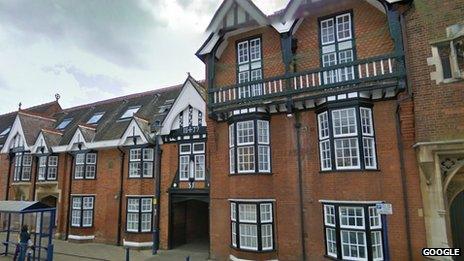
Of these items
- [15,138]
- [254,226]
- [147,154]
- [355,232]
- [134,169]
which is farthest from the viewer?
[15,138]

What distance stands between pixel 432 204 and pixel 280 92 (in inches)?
246

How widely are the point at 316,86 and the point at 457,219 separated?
666 cm

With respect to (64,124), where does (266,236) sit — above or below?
below

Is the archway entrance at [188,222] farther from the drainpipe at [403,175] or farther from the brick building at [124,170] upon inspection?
the drainpipe at [403,175]

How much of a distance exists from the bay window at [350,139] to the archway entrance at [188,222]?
280 inches

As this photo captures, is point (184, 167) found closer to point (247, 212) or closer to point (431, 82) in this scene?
point (247, 212)

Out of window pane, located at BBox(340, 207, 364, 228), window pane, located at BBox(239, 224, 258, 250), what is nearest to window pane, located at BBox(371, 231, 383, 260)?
window pane, located at BBox(340, 207, 364, 228)

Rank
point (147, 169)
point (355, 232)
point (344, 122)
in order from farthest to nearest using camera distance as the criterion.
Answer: point (147, 169) → point (344, 122) → point (355, 232)

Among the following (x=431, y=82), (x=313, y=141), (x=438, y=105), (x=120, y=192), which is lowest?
(x=120, y=192)

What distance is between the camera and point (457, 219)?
11.1 metres

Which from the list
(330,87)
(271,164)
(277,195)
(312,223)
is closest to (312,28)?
(330,87)

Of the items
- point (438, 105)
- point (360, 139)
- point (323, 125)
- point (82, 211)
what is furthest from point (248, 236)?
point (82, 211)

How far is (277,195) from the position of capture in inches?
503

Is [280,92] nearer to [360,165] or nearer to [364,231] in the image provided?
[360,165]
